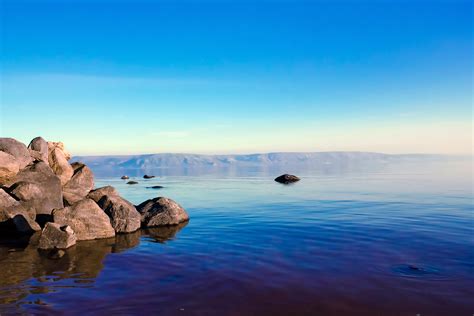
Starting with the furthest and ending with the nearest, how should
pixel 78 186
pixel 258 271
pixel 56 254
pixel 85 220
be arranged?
pixel 78 186, pixel 85 220, pixel 56 254, pixel 258 271

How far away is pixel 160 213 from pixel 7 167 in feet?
35.8

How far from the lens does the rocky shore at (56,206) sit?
20375 millimetres

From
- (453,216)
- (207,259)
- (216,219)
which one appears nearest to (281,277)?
(207,259)

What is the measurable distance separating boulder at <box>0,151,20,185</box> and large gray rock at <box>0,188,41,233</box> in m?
2.14

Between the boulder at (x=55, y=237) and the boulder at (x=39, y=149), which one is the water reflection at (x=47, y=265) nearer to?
the boulder at (x=55, y=237)

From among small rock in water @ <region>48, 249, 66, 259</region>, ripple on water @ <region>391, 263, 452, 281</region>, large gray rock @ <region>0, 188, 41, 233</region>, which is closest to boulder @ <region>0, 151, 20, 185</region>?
large gray rock @ <region>0, 188, 41, 233</region>

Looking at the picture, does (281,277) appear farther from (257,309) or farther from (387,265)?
(387,265)

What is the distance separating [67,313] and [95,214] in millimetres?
11546

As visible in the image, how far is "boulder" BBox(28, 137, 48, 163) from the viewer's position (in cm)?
2706

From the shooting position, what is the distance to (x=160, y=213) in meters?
25.9

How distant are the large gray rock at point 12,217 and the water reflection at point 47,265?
107 cm

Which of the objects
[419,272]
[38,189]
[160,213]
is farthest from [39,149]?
[419,272]

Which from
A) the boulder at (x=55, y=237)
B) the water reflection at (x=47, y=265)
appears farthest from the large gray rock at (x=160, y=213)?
the boulder at (x=55, y=237)

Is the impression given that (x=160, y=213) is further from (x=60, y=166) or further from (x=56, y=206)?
(x=60, y=166)
